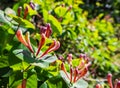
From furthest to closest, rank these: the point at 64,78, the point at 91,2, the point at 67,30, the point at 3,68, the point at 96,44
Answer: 1. the point at 91,2
2. the point at 96,44
3. the point at 67,30
4. the point at 3,68
5. the point at 64,78

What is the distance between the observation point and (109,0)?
592 centimetres

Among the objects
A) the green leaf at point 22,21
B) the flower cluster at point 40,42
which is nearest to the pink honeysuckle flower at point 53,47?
the flower cluster at point 40,42

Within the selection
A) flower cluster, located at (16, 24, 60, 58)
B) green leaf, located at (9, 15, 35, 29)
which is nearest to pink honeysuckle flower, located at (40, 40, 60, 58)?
flower cluster, located at (16, 24, 60, 58)

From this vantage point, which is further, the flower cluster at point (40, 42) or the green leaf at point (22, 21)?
the green leaf at point (22, 21)

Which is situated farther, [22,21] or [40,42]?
[22,21]

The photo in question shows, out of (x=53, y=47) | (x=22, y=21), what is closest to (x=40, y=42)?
(x=53, y=47)

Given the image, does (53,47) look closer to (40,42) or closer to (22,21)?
(40,42)

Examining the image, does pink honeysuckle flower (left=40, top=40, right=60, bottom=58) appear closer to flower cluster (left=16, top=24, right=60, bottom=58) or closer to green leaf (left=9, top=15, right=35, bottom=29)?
flower cluster (left=16, top=24, right=60, bottom=58)

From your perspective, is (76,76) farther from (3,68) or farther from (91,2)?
(91,2)

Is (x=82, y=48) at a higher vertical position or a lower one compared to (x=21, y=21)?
lower

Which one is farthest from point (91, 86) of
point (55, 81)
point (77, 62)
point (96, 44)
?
point (55, 81)

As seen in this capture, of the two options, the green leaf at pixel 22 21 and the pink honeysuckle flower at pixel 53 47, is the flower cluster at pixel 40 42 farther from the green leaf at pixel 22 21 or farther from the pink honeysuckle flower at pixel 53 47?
the green leaf at pixel 22 21

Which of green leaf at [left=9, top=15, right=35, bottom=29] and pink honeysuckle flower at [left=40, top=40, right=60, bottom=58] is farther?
green leaf at [left=9, top=15, right=35, bottom=29]

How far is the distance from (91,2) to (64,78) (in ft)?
14.7
